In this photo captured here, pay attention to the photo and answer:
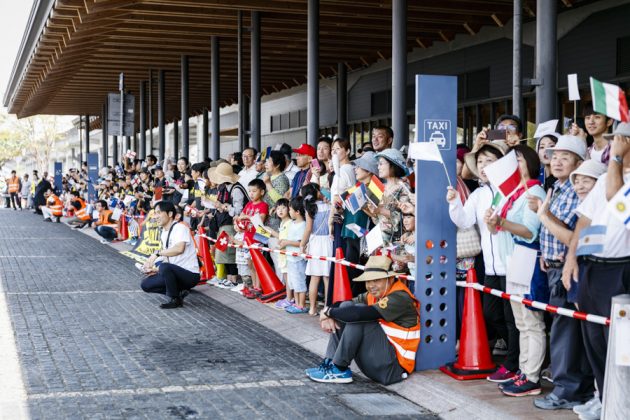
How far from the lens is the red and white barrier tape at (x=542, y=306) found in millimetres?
5238

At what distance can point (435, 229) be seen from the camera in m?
7.03

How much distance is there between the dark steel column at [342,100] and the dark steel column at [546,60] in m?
16.4

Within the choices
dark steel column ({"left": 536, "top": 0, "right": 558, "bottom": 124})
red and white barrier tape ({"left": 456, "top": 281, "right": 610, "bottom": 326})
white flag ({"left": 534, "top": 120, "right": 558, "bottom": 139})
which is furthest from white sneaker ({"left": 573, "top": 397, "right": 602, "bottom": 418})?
dark steel column ({"left": 536, "top": 0, "right": 558, "bottom": 124})

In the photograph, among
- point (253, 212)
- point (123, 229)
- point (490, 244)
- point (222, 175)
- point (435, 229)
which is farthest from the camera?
point (123, 229)

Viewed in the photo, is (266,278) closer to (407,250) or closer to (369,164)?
(369,164)

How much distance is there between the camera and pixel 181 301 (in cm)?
1069

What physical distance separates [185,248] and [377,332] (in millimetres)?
4691

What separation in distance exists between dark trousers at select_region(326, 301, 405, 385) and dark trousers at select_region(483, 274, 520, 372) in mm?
848

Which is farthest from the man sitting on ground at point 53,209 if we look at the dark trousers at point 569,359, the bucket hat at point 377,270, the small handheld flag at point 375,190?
the dark trousers at point 569,359

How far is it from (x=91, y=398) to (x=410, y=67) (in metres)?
18.4

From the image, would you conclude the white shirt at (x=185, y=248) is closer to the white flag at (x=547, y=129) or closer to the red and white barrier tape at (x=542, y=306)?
the red and white barrier tape at (x=542, y=306)

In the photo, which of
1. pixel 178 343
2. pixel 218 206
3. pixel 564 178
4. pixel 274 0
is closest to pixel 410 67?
pixel 274 0

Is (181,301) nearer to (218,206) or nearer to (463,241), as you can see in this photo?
(218,206)

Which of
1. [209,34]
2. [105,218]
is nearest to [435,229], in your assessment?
[209,34]
